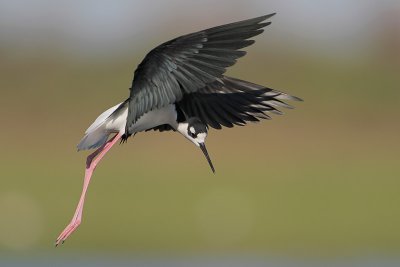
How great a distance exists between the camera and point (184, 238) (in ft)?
50.6

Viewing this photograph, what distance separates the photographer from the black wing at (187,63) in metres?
8.37

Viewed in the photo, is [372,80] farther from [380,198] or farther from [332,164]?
[380,198]

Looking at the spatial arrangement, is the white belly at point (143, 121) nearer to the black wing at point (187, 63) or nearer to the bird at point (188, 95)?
the bird at point (188, 95)

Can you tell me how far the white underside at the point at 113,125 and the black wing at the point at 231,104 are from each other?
28 centimetres

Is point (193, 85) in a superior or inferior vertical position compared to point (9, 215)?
superior

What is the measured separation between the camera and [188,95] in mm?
9945

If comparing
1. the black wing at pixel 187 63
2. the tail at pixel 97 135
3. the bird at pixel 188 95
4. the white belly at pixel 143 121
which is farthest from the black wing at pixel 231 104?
the black wing at pixel 187 63

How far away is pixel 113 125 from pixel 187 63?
3.84 feet

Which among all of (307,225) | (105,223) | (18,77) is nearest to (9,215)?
(105,223)

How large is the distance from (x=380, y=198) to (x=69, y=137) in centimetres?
563

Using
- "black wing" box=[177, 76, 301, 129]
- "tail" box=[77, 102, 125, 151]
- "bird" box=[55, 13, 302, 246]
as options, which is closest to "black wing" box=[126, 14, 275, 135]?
"bird" box=[55, 13, 302, 246]

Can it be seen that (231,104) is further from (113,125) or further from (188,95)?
(113,125)

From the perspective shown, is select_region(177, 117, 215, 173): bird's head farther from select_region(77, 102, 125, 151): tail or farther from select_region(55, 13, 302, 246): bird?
select_region(77, 102, 125, 151): tail

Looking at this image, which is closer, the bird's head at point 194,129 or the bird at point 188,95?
the bird at point 188,95
